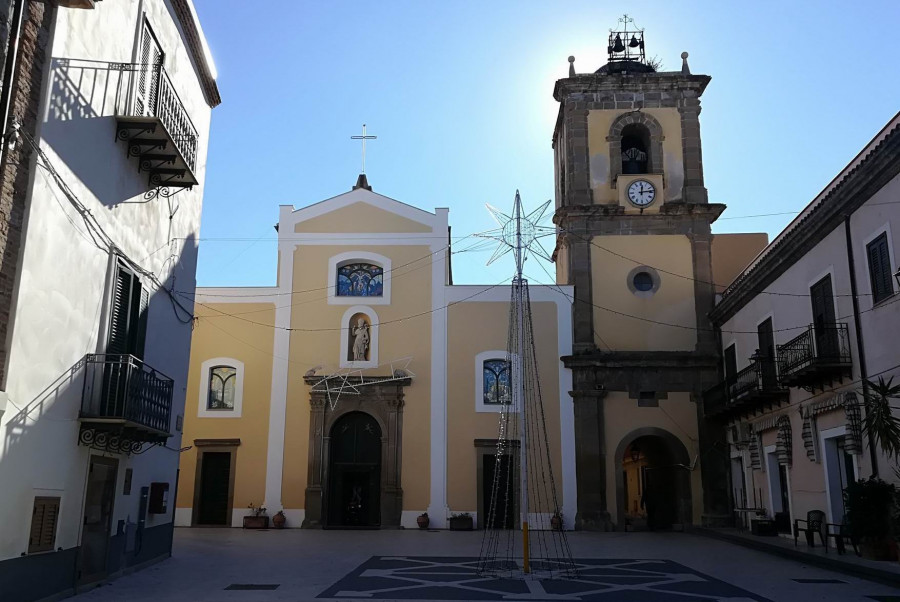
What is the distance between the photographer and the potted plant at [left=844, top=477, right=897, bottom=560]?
14.0 metres

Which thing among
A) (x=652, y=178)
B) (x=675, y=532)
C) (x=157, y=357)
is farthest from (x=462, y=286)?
(x=157, y=357)

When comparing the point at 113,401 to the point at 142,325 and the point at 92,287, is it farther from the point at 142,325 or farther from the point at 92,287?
the point at 142,325

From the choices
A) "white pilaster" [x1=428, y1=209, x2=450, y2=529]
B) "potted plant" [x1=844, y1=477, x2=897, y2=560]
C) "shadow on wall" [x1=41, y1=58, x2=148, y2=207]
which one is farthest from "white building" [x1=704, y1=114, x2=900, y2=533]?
"shadow on wall" [x1=41, y1=58, x2=148, y2=207]

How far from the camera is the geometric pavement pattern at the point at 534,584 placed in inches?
450

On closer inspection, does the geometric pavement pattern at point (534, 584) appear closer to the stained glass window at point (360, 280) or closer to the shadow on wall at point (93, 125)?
the shadow on wall at point (93, 125)

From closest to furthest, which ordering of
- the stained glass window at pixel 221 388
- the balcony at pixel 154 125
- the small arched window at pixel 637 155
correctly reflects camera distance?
the balcony at pixel 154 125 → the stained glass window at pixel 221 388 → the small arched window at pixel 637 155

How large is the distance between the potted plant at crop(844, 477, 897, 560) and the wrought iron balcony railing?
11459 mm

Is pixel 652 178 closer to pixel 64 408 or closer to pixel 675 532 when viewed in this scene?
pixel 675 532

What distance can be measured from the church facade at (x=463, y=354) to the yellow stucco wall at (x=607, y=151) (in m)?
0.05

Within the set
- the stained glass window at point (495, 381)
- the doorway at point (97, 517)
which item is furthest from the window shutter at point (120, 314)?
the stained glass window at point (495, 381)

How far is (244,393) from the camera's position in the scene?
2522cm

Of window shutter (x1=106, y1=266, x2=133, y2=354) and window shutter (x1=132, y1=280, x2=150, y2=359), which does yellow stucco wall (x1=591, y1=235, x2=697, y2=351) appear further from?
window shutter (x1=106, y1=266, x2=133, y2=354)

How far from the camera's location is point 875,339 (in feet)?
49.3

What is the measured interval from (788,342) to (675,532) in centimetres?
818
